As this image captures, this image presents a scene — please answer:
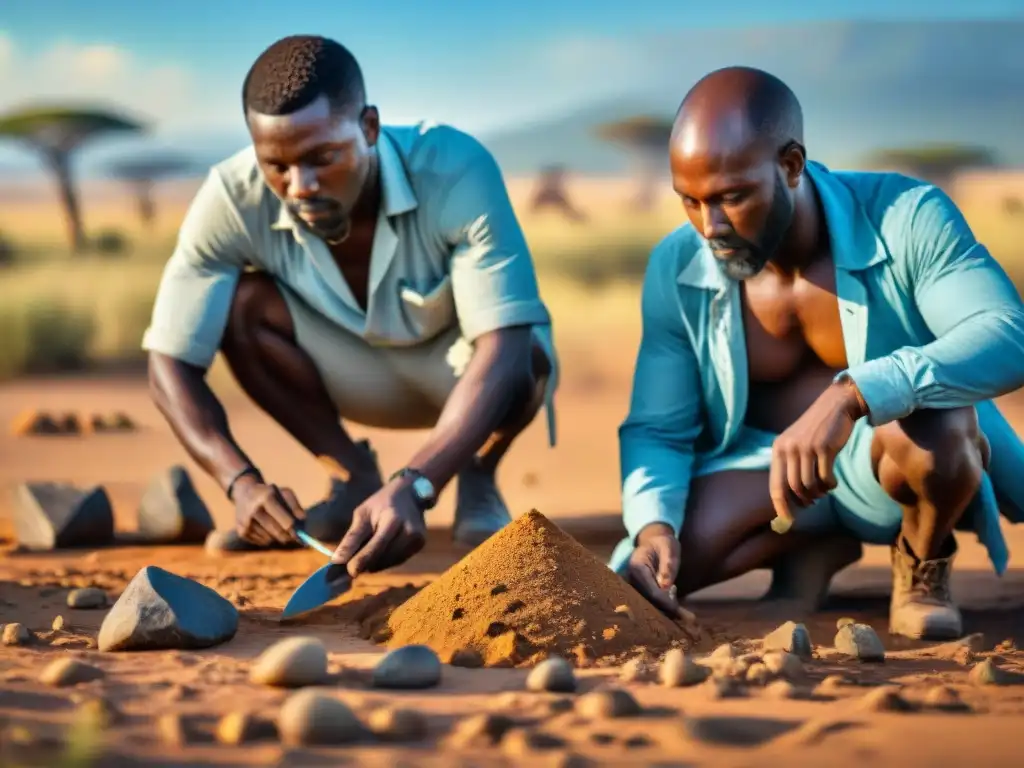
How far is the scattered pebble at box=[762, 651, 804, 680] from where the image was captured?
284 cm

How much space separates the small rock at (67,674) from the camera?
9.09ft

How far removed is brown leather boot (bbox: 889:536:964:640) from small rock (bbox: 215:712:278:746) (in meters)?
1.75

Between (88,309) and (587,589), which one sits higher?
(88,309)

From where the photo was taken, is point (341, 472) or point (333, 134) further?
point (341, 472)

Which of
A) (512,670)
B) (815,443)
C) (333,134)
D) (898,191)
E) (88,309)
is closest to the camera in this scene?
(512,670)

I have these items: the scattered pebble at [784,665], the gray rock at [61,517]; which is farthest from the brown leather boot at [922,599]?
the gray rock at [61,517]

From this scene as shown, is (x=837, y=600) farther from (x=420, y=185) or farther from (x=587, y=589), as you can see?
(x=420, y=185)

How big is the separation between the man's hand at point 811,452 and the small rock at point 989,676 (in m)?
0.52

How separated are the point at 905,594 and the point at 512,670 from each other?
121 centimetres

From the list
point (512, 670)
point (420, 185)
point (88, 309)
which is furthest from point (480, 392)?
point (88, 309)

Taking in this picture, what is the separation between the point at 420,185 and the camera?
4379mm

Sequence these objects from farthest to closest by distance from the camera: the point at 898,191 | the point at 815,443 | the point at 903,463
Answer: the point at 898,191, the point at 903,463, the point at 815,443

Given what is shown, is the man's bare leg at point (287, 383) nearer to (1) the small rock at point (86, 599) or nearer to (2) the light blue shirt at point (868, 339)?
(1) the small rock at point (86, 599)

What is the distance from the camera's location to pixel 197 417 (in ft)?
14.2
